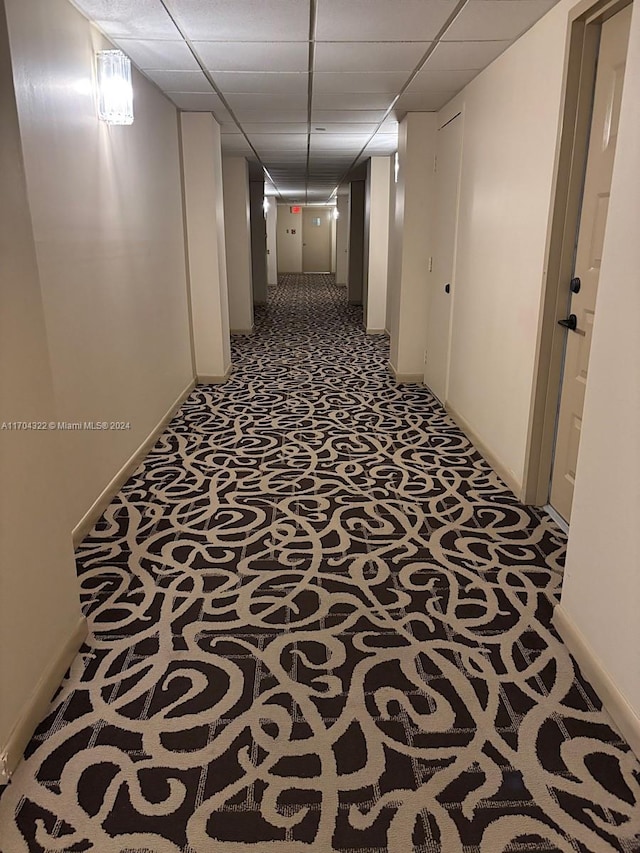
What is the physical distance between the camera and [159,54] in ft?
13.6

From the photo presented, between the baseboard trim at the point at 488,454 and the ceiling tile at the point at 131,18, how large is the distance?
3.26 m

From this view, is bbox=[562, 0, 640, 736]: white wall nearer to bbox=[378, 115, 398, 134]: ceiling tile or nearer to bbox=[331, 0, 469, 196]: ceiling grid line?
bbox=[331, 0, 469, 196]: ceiling grid line

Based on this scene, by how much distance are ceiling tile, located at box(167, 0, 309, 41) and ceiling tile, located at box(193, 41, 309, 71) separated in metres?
0.13

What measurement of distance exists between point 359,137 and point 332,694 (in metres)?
6.78

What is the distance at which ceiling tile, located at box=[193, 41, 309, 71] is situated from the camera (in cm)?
393

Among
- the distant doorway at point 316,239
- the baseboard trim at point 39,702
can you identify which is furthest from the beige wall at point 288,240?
the baseboard trim at point 39,702

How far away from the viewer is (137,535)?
3.49 m

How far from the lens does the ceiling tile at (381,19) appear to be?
3248mm

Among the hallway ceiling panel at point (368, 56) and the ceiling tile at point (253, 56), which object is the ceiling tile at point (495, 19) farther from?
the ceiling tile at point (253, 56)

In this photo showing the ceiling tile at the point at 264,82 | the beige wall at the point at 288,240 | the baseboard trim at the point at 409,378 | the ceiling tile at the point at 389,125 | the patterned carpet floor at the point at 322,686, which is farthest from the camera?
the beige wall at the point at 288,240

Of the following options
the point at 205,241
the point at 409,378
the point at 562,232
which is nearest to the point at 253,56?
the point at 562,232

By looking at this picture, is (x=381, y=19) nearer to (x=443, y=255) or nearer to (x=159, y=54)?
(x=159, y=54)

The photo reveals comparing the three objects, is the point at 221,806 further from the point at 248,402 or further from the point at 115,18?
the point at 248,402

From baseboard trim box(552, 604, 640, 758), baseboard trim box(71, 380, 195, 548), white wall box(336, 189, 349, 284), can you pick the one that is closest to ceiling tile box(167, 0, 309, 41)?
baseboard trim box(71, 380, 195, 548)
